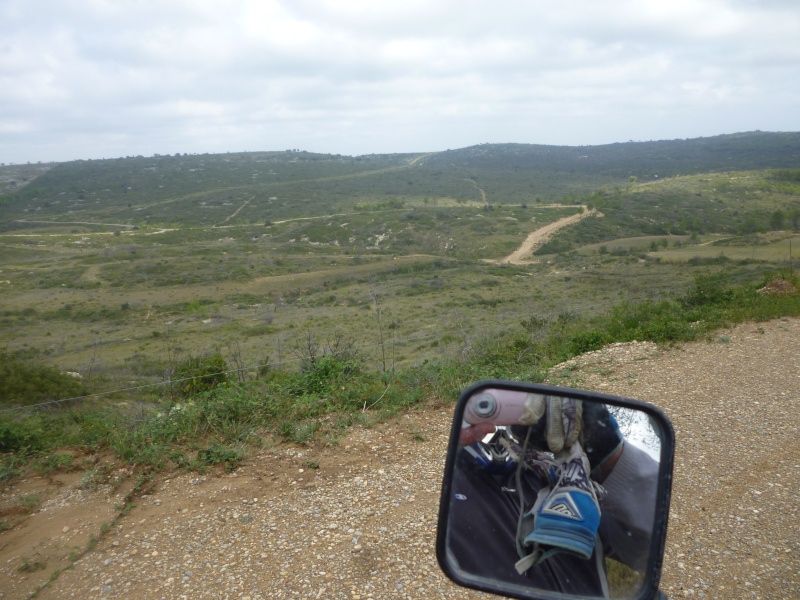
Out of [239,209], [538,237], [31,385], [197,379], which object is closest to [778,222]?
[538,237]

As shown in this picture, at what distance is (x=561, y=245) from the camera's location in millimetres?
48219

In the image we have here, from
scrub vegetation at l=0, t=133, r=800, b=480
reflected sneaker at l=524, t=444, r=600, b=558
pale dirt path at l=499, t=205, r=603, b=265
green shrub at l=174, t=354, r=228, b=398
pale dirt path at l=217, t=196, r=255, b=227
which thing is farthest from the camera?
pale dirt path at l=217, t=196, r=255, b=227

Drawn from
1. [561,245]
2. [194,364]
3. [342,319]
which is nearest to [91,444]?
[194,364]

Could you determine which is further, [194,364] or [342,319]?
[342,319]

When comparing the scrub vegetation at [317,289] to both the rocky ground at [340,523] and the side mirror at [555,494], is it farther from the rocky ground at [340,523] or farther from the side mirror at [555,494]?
the side mirror at [555,494]

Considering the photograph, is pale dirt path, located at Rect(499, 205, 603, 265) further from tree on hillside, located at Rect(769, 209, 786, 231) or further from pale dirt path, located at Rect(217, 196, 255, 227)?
pale dirt path, located at Rect(217, 196, 255, 227)

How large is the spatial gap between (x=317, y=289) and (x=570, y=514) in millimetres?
33639

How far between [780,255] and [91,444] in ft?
Result: 95.7

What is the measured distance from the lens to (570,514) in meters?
1.78

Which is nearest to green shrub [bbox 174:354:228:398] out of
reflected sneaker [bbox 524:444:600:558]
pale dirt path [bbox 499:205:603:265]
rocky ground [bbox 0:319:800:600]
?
rocky ground [bbox 0:319:800:600]

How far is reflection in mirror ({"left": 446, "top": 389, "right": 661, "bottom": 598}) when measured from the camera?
1.79 m

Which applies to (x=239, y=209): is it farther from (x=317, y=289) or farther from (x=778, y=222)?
(x=778, y=222)

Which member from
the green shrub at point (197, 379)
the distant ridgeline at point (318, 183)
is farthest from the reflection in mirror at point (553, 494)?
the distant ridgeline at point (318, 183)

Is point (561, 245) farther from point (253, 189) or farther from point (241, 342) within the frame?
point (253, 189)
